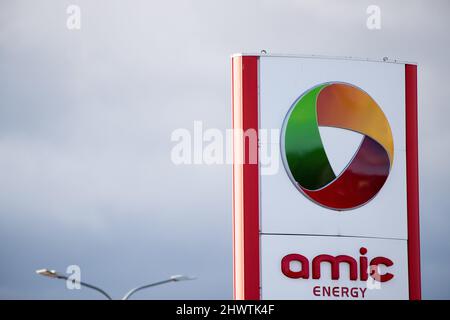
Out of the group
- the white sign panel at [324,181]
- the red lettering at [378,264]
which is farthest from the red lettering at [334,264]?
the red lettering at [378,264]

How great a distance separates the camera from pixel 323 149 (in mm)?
28500

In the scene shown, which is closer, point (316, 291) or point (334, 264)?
point (316, 291)

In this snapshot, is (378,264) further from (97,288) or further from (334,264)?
(97,288)

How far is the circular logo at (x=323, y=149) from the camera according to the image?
92.4 ft

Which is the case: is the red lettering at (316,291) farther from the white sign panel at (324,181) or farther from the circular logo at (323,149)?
the circular logo at (323,149)

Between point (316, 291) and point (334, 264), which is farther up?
point (334, 264)

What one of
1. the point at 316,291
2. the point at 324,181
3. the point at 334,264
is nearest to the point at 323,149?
the point at 324,181

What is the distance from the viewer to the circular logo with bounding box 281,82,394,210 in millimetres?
28156

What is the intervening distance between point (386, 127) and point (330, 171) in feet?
7.50

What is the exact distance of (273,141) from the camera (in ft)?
91.9

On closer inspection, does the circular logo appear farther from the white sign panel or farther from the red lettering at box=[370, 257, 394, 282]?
the red lettering at box=[370, 257, 394, 282]

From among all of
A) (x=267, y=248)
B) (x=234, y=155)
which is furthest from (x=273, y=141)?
(x=267, y=248)

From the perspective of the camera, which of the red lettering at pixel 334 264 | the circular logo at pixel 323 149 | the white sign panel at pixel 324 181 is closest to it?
the white sign panel at pixel 324 181

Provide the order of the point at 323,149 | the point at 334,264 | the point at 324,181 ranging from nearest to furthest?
the point at 334,264
the point at 324,181
the point at 323,149
